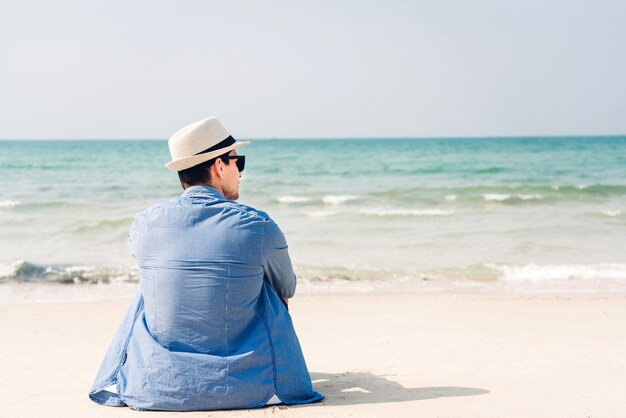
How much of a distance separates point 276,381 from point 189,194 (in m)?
0.94

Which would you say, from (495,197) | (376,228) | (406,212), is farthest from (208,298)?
(495,197)

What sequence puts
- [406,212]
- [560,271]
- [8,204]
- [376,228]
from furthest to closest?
[8,204] → [406,212] → [376,228] → [560,271]

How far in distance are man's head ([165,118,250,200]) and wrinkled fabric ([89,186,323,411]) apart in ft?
0.24

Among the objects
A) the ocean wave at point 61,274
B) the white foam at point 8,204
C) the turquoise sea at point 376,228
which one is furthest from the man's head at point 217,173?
the white foam at point 8,204

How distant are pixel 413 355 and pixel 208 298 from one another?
215 cm

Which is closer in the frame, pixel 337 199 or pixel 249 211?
pixel 249 211

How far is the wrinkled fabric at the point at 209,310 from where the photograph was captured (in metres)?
2.94

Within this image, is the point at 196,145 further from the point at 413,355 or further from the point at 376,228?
the point at 376,228

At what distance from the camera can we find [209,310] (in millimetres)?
2961

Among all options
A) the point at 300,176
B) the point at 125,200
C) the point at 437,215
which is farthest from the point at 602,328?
the point at 300,176

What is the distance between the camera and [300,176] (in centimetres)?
2781

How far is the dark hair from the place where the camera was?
3113mm

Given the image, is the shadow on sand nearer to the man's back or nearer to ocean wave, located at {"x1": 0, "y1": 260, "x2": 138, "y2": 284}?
the man's back

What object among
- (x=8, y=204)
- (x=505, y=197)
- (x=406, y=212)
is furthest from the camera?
(x=505, y=197)
